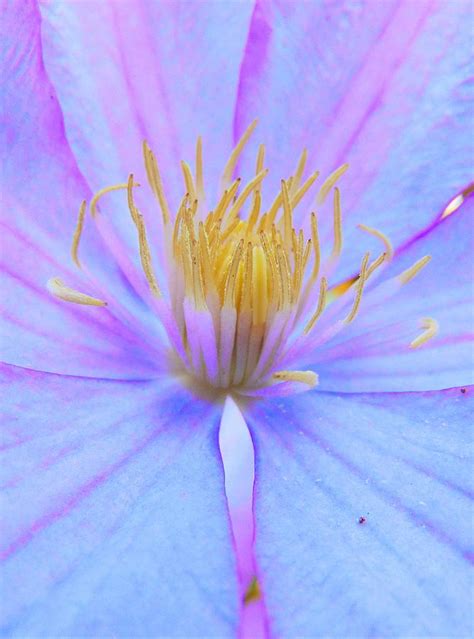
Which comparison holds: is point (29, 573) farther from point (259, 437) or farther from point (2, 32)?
point (2, 32)

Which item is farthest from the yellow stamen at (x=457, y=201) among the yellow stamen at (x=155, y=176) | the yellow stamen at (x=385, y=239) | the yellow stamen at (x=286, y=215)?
the yellow stamen at (x=155, y=176)

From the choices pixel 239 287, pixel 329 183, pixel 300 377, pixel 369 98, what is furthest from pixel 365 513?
pixel 369 98

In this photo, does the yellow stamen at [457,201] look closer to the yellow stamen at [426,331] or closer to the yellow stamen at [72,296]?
the yellow stamen at [426,331]

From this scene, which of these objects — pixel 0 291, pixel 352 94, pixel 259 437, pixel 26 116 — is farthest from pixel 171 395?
pixel 352 94

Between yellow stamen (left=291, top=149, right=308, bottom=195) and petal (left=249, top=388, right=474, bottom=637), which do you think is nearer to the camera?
petal (left=249, top=388, right=474, bottom=637)

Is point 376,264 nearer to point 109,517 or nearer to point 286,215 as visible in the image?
point 286,215

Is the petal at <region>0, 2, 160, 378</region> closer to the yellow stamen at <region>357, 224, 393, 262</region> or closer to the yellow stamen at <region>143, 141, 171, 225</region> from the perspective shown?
the yellow stamen at <region>143, 141, 171, 225</region>

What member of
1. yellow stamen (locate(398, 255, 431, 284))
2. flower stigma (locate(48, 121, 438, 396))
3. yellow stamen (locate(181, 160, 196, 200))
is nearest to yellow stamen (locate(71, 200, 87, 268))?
flower stigma (locate(48, 121, 438, 396))
